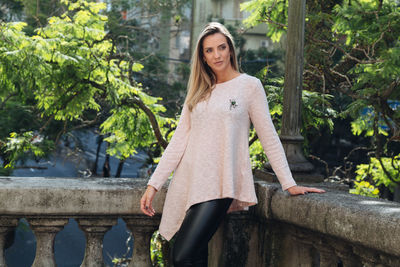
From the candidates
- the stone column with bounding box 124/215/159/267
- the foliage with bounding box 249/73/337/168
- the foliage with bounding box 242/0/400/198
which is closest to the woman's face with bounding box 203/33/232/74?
the stone column with bounding box 124/215/159/267

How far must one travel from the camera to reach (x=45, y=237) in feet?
9.46

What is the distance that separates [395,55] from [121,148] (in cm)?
467

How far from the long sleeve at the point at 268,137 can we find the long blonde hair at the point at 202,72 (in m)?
0.25

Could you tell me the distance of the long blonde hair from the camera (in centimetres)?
295

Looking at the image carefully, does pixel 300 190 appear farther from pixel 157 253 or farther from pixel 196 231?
pixel 157 253

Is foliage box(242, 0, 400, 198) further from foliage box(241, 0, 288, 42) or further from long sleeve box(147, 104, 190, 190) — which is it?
long sleeve box(147, 104, 190, 190)

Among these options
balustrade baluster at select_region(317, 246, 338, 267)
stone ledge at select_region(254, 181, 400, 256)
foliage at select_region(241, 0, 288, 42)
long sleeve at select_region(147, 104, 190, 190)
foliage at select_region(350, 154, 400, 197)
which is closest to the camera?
stone ledge at select_region(254, 181, 400, 256)

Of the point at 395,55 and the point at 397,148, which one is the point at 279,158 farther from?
the point at 397,148

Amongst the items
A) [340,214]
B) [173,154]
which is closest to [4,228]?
[173,154]

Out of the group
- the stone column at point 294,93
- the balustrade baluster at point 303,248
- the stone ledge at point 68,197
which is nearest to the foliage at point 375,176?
the stone column at point 294,93

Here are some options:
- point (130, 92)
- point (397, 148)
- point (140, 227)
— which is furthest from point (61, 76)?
point (397, 148)

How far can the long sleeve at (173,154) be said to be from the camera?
9.55 feet

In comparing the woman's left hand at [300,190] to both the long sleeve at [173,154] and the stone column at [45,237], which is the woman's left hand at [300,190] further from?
the stone column at [45,237]

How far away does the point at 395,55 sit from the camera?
589cm
